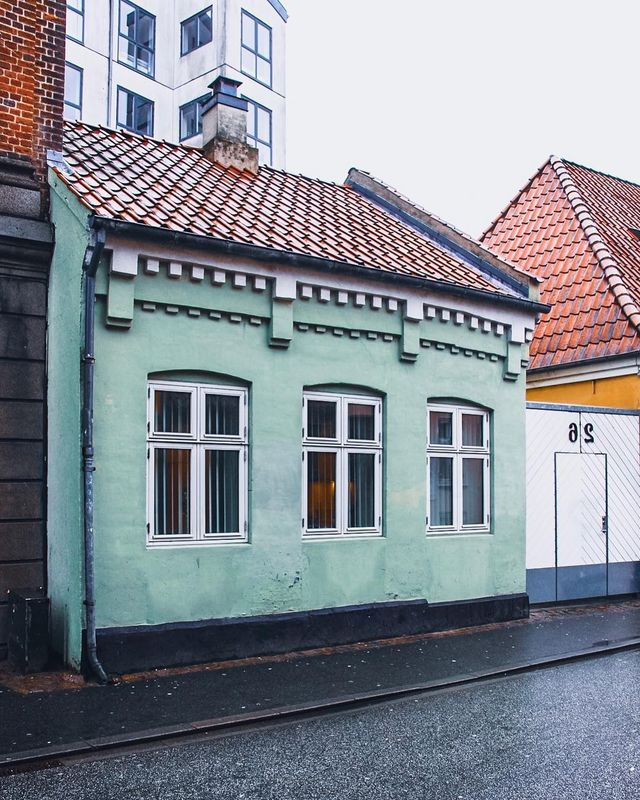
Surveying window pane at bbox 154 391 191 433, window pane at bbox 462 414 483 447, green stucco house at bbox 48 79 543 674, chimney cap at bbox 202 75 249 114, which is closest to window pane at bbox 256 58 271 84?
chimney cap at bbox 202 75 249 114

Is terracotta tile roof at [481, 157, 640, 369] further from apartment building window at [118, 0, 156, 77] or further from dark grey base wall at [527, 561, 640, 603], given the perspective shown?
apartment building window at [118, 0, 156, 77]

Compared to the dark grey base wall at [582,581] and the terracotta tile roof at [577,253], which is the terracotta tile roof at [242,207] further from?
the dark grey base wall at [582,581]

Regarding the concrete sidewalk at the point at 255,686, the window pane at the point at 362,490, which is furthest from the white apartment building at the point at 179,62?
the concrete sidewalk at the point at 255,686

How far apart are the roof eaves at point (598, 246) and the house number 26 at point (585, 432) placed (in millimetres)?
2200

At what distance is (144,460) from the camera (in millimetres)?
9781

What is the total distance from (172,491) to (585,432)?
734cm

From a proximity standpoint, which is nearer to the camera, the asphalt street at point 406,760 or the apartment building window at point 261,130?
the asphalt street at point 406,760

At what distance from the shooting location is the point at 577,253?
714 inches

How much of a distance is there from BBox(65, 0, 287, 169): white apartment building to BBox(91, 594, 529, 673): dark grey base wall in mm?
23944

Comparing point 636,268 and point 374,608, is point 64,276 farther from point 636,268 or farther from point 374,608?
point 636,268

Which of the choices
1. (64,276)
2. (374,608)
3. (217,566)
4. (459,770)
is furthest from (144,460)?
(459,770)

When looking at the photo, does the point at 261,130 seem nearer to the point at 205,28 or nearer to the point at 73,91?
the point at 205,28

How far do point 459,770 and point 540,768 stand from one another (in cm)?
56

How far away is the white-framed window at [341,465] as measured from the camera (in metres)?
11.2
